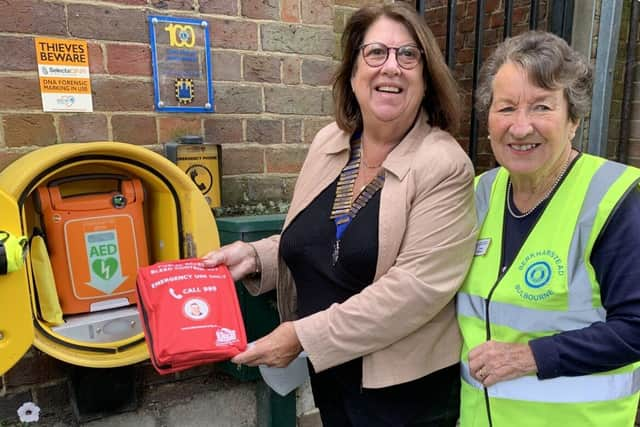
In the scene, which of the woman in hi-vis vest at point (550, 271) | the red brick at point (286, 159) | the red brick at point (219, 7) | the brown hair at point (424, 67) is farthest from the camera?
the red brick at point (286, 159)

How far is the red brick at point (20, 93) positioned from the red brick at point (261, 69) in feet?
2.45

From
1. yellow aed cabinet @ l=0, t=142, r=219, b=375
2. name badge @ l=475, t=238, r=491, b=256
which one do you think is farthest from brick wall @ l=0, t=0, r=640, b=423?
name badge @ l=475, t=238, r=491, b=256

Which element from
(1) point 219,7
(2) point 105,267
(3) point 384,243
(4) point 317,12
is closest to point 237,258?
(2) point 105,267

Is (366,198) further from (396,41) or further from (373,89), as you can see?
(396,41)

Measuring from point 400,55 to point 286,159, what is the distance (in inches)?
35.8

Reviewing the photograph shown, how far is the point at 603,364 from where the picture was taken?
1160 mm

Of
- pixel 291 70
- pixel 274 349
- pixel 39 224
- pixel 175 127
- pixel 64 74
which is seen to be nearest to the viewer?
pixel 274 349

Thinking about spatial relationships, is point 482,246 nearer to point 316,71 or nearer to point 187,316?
point 187,316

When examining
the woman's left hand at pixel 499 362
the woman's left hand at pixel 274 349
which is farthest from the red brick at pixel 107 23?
the woman's left hand at pixel 499 362

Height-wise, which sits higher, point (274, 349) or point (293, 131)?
point (293, 131)

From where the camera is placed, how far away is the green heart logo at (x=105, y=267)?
5.46 ft

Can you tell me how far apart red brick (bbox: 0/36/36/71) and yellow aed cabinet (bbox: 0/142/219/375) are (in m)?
0.28

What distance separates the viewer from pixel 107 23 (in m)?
1.82

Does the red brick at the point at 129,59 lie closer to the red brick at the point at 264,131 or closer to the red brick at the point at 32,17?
the red brick at the point at 32,17
